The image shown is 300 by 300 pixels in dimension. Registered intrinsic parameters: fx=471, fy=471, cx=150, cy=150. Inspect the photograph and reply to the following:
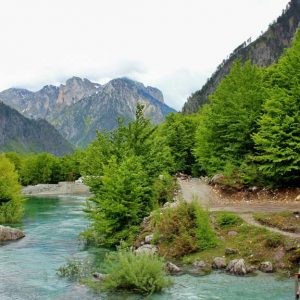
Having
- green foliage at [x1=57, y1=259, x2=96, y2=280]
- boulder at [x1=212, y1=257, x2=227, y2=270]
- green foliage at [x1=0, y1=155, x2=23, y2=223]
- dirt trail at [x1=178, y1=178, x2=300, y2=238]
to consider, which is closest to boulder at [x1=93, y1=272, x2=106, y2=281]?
green foliage at [x1=57, y1=259, x2=96, y2=280]

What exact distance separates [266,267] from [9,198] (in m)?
39.8

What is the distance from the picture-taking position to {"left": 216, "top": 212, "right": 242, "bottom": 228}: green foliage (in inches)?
1223

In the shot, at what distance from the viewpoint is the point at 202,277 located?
24.8 m

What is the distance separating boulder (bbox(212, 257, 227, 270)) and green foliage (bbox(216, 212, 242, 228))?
4.50 metres

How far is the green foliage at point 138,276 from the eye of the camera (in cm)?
2255

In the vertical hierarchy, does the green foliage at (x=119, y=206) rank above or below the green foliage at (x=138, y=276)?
above

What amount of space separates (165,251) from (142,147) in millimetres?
16151

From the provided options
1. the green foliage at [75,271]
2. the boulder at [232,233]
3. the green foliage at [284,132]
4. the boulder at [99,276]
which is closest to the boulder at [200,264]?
the boulder at [232,233]

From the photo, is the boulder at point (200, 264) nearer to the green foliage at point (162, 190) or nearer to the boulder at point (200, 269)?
the boulder at point (200, 269)

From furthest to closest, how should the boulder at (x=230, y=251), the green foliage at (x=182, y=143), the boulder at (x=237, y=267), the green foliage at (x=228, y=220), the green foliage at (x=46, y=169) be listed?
the green foliage at (x=46, y=169), the green foliage at (x=182, y=143), the green foliage at (x=228, y=220), the boulder at (x=230, y=251), the boulder at (x=237, y=267)

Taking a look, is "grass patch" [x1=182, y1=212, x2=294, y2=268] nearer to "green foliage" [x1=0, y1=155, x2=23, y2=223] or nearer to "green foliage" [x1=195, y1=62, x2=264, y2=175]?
"green foliage" [x1=195, y1=62, x2=264, y2=175]

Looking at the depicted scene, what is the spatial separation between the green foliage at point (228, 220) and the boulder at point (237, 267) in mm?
5208

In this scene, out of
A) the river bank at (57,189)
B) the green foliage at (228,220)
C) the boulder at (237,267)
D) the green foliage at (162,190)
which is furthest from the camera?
the river bank at (57,189)

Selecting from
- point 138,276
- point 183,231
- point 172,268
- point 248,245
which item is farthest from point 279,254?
point 138,276
